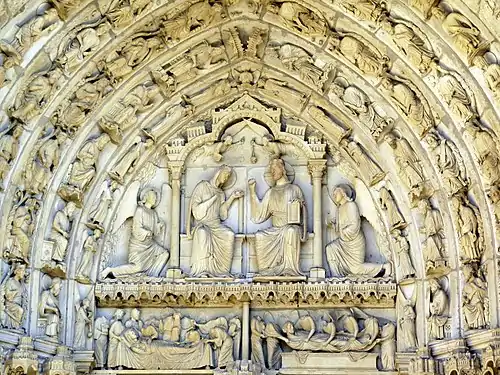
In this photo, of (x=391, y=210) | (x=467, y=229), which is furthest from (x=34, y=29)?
(x=467, y=229)

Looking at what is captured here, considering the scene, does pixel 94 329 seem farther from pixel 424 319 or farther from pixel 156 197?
pixel 424 319

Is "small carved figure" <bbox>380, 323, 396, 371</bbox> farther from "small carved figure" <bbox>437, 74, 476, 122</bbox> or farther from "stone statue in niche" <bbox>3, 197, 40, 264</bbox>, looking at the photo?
"stone statue in niche" <bbox>3, 197, 40, 264</bbox>

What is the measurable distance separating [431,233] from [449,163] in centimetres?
79

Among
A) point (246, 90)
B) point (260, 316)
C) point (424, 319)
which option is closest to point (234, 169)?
point (246, 90)

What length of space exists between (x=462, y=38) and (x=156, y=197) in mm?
4001

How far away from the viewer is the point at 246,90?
1350cm

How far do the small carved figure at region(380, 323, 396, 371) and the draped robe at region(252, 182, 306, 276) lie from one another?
1.17 meters

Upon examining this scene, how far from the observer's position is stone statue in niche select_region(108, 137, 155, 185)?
13117mm

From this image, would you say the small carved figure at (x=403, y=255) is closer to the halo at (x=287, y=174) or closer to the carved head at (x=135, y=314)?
the halo at (x=287, y=174)

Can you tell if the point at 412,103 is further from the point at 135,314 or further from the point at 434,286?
the point at 135,314

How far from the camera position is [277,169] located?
13.2 meters

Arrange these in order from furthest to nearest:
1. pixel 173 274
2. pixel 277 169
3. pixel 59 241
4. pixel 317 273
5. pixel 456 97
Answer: pixel 277 169 → pixel 173 274 → pixel 317 273 → pixel 59 241 → pixel 456 97

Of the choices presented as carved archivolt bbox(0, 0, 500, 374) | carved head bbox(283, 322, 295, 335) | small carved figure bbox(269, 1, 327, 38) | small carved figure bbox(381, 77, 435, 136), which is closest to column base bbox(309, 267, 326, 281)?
carved archivolt bbox(0, 0, 500, 374)

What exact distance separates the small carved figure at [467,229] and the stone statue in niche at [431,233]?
27 centimetres
